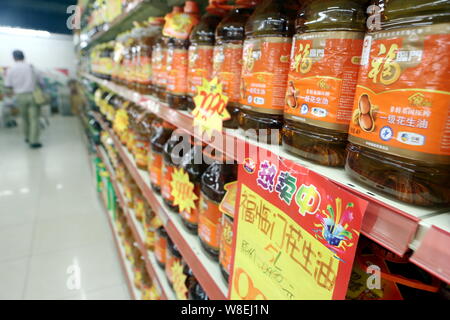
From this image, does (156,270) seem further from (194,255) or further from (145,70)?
(145,70)

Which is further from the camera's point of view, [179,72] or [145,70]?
[145,70]

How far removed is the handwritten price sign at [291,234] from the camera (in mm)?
456

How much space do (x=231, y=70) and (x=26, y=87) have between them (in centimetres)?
603

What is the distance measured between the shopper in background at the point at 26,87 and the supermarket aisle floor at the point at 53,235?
751mm

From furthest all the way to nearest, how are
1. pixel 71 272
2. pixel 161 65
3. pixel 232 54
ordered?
1. pixel 71 272
2. pixel 161 65
3. pixel 232 54

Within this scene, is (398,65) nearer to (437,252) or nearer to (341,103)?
(341,103)

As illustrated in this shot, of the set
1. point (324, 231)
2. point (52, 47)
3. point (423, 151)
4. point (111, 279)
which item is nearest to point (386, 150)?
point (423, 151)

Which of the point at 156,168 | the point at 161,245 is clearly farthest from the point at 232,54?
the point at 161,245

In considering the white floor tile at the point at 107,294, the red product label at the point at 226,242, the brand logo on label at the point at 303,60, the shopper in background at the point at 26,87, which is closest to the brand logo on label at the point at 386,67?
the brand logo on label at the point at 303,60

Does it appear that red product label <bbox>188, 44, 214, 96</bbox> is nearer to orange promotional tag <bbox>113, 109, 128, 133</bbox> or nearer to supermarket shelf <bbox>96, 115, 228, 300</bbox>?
supermarket shelf <bbox>96, 115, 228, 300</bbox>

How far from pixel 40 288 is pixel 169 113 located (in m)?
1.79

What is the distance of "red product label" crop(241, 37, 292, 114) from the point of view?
0.67m

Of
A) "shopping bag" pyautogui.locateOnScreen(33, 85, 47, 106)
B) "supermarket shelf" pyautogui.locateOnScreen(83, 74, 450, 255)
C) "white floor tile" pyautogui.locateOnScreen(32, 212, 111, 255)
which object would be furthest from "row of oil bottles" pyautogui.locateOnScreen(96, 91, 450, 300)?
"shopping bag" pyautogui.locateOnScreen(33, 85, 47, 106)

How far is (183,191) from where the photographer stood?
3.70 ft
